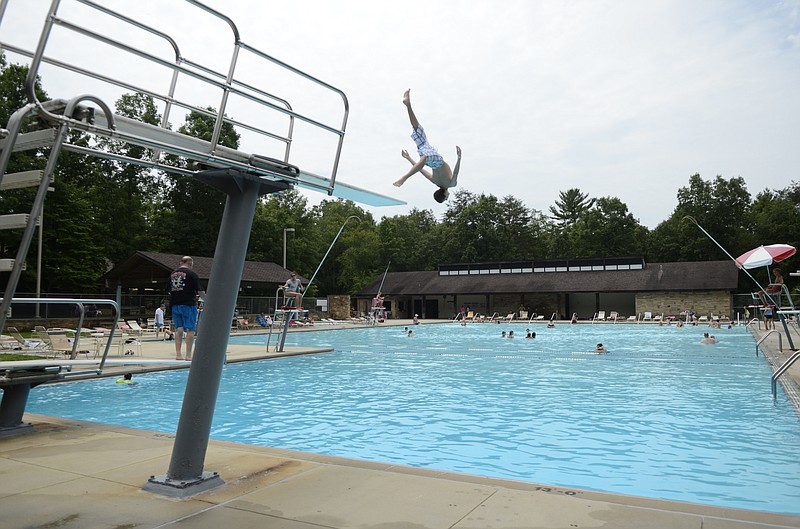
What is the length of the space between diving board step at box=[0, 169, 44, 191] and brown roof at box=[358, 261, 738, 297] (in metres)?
47.0

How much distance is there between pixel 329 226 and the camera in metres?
85.0

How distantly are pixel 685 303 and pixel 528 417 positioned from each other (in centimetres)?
4027

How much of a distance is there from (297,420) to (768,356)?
13270 millimetres

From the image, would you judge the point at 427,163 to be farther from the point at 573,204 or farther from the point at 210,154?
the point at 573,204

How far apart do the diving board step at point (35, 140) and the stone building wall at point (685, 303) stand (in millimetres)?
46392

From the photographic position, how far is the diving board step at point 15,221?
9.14 feet

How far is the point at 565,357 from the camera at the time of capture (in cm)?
1859

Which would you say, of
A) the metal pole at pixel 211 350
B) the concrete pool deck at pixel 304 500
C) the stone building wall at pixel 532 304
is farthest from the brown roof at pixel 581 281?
the metal pole at pixel 211 350

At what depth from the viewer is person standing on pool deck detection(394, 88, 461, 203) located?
651 centimetres

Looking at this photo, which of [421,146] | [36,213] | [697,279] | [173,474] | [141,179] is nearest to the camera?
[36,213]

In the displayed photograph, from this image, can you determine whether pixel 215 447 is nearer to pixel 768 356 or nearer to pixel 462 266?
pixel 768 356

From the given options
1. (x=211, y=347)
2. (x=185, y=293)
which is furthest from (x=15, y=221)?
(x=185, y=293)

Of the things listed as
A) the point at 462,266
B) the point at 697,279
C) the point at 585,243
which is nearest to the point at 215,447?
the point at 697,279

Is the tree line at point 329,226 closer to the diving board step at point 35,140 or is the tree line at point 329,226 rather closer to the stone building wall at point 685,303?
the stone building wall at point 685,303
